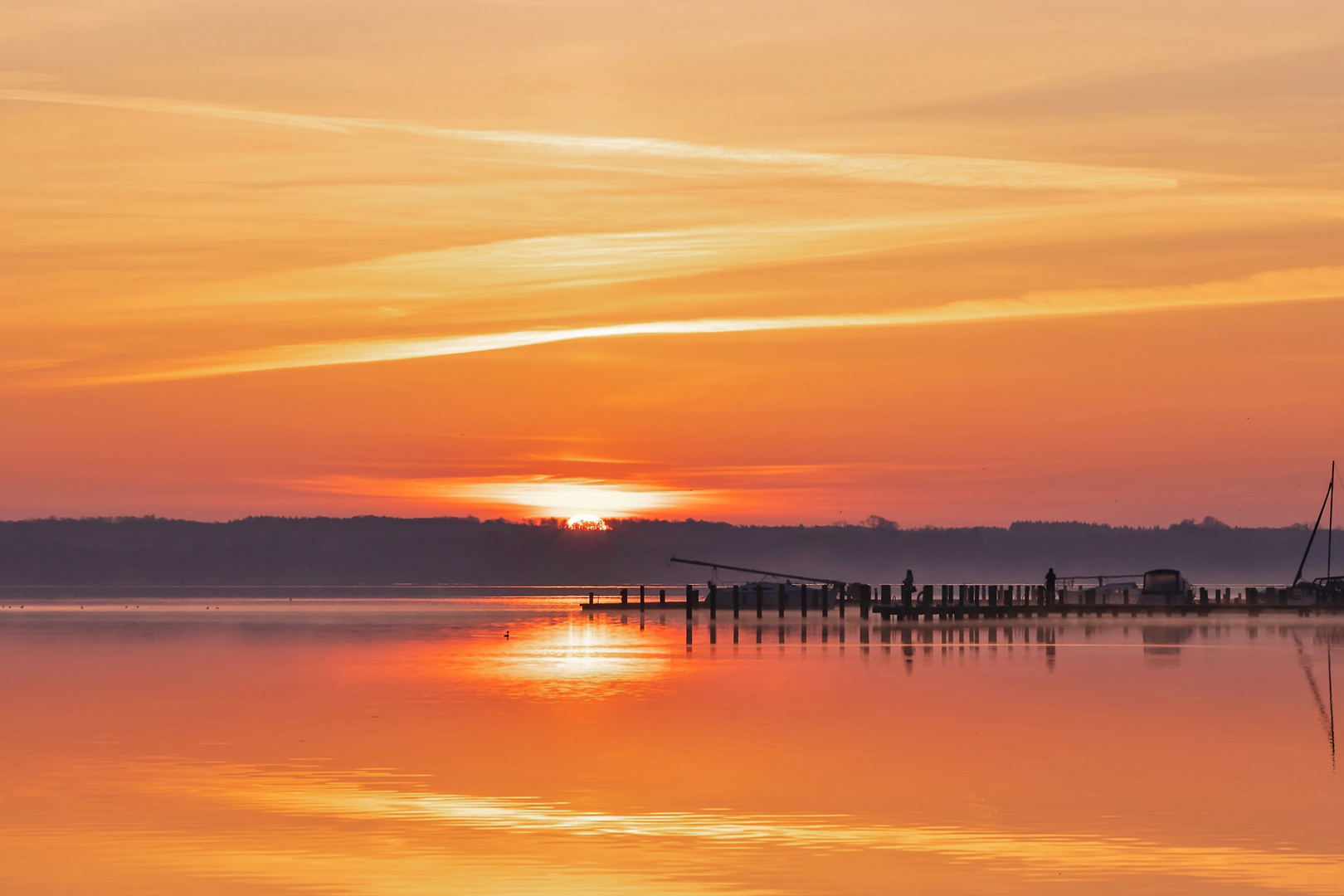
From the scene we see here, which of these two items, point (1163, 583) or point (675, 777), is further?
point (1163, 583)

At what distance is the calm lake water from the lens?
21.1 m

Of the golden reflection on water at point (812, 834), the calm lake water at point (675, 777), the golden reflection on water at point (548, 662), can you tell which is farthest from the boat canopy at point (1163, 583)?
the golden reflection on water at point (812, 834)

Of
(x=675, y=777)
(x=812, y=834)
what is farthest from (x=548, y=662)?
(x=812, y=834)

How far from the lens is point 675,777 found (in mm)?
30375

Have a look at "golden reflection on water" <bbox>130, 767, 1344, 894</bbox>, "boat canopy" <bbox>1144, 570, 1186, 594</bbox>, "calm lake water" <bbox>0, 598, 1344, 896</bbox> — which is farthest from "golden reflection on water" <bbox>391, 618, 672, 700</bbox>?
"boat canopy" <bbox>1144, 570, 1186, 594</bbox>

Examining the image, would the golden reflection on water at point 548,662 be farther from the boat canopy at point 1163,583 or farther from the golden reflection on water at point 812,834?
the boat canopy at point 1163,583

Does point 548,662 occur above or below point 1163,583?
below

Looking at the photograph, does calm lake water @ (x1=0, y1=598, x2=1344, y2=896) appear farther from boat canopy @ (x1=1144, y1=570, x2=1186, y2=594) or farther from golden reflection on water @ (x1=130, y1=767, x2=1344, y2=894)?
boat canopy @ (x1=1144, y1=570, x2=1186, y2=594)

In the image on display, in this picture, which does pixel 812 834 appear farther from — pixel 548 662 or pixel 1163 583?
pixel 1163 583

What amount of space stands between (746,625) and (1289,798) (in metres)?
84.2

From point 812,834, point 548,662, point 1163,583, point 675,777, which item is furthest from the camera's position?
point 1163,583

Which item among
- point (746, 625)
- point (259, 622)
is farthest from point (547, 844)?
point (259, 622)

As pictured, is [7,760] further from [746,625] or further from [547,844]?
[746,625]

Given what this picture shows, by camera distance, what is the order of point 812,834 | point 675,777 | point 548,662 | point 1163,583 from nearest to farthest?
1. point 812,834
2. point 675,777
3. point 548,662
4. point 1163,583
